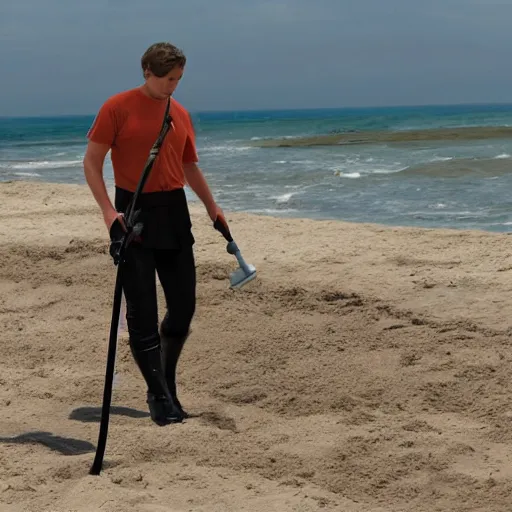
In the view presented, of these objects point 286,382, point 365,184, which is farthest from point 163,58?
point 365,184

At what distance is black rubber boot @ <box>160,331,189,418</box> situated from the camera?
4035mm

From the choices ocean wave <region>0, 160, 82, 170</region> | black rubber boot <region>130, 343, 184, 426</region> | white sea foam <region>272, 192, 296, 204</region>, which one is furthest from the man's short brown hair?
ocean wave <region>0, 160, 82, 170</region>

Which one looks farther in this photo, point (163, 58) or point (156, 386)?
point (156, 386)

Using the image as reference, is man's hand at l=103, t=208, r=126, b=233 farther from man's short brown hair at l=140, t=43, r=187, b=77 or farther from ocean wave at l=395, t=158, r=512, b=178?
ocean wave at l=395, t=158, r=512, b=178

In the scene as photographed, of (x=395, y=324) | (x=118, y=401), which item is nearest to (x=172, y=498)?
(x=118, y=401)

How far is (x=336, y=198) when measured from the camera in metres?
13.3

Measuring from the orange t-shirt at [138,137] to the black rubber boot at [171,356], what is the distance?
74 cm

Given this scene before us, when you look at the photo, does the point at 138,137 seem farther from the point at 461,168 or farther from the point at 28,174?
the point at 28,174

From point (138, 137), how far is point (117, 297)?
746 mm

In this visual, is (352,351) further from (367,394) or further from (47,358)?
(47,358)

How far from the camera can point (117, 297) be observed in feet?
10.6

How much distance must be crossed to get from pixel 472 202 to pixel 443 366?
836cm

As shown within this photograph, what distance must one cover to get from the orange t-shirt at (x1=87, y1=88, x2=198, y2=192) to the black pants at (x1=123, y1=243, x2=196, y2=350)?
30 centimetres

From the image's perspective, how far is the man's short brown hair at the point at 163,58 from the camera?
350 centimetres
